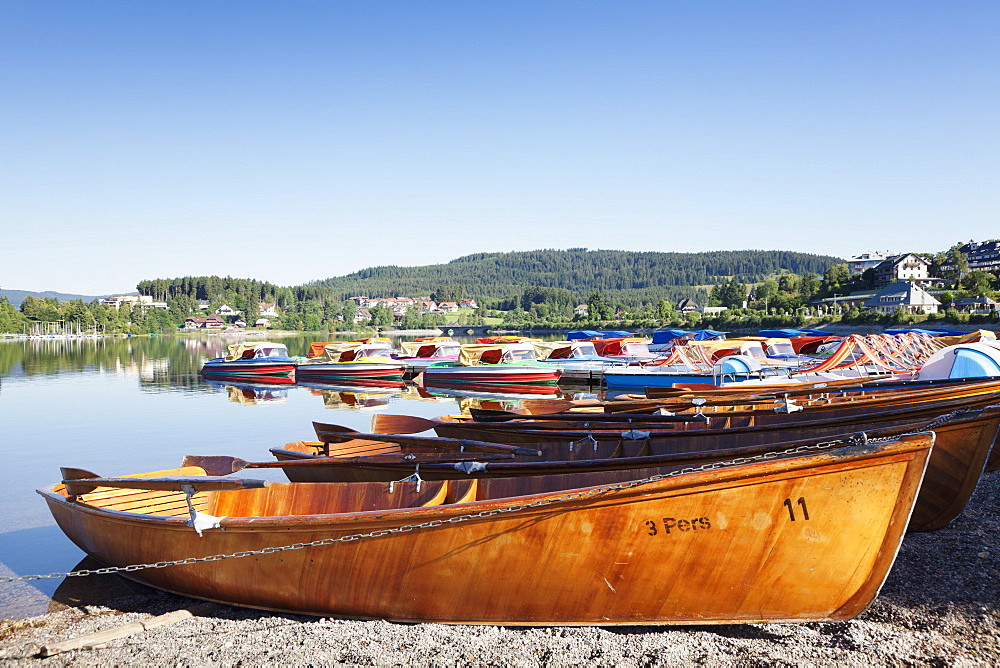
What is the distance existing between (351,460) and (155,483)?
264 centimetres

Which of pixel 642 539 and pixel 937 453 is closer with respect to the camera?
pixel 642 539

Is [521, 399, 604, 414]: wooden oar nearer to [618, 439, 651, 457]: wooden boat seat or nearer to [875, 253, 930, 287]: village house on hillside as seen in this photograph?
[618, 439, 651, 457]: wooden boat seat

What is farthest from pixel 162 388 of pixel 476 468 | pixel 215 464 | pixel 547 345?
pixel 476 468

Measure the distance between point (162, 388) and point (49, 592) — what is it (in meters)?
35.1

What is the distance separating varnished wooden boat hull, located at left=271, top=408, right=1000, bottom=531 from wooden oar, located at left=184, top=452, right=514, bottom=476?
95mm

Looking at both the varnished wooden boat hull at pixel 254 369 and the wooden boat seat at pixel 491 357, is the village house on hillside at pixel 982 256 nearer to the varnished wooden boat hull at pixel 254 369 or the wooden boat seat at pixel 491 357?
the wooden boat seat at pixel 491 357

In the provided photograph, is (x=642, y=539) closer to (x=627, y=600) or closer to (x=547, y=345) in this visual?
(x=627, y=600)

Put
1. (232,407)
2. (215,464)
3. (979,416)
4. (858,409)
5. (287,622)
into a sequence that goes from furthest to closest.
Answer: (232,407) → (858,409) → (215,464) → (979,416) → (287,622)

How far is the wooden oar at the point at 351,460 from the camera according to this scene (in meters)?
9.73

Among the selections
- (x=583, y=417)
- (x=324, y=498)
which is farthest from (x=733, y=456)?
(x=583, y=417)

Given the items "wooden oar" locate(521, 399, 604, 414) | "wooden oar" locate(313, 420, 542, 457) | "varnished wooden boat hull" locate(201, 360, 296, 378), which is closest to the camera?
"wooden oar" locate(313, 420, 542, 457)

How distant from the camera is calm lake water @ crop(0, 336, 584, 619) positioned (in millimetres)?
11421

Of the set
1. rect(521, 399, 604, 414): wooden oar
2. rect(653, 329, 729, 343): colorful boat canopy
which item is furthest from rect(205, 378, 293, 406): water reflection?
rect(653, 329, 729, 343): colorful boat canopy

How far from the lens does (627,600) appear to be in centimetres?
639
